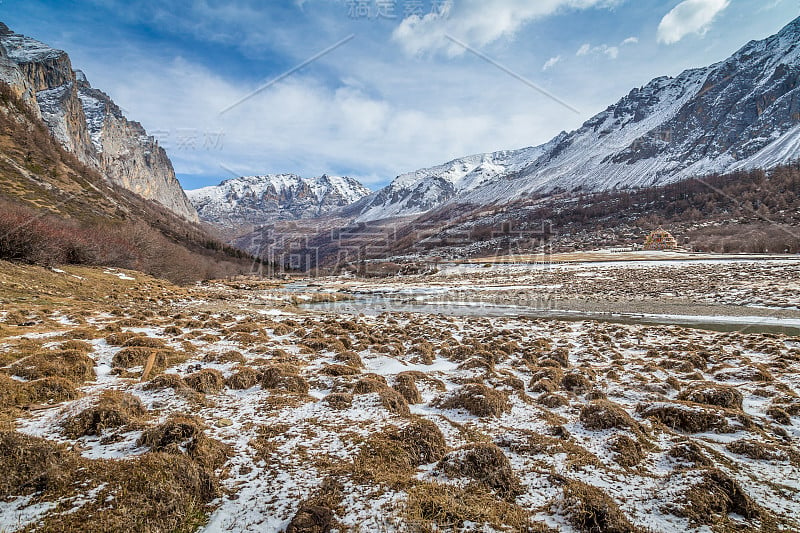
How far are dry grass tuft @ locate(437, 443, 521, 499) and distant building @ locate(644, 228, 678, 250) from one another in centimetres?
10146

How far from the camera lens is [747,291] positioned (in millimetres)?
29297

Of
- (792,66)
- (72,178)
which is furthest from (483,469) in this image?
(792,66)

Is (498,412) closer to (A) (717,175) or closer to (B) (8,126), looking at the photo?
(B) (8,126)

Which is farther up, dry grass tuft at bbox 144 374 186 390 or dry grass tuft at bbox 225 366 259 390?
dry grass tuft at bbox 144 374 186 390

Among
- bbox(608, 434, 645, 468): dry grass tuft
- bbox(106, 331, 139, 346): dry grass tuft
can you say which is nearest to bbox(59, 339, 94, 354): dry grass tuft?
bbox(106, 331, 139, 346): dry grass tuft

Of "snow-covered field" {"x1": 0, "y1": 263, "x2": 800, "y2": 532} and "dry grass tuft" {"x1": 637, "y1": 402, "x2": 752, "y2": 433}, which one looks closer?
"snow-covered field" {"x1": 0, "y1": 263, "x2": 800, "y2": 532}

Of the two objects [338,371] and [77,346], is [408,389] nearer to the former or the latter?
[338,371]

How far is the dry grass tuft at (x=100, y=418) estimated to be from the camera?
4996mm

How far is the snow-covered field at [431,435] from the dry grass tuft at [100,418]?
0.08 ft

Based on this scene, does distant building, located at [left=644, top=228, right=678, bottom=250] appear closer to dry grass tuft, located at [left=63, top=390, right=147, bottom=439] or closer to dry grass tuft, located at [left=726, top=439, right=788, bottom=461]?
dry grass tuft, located at [left=726, top=439, right=788, bottom=461]

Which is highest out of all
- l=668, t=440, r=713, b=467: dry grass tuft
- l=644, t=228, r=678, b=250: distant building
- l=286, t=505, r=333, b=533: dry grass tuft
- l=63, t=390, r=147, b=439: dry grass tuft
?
l=644, t=228, r=678, b=250: distant building

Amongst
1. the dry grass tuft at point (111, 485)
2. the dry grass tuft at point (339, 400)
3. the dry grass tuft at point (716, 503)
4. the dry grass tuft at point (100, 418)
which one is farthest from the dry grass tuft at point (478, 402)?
the dry grass tuft at point (100, 418)

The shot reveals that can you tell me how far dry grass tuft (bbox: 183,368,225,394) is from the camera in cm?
733

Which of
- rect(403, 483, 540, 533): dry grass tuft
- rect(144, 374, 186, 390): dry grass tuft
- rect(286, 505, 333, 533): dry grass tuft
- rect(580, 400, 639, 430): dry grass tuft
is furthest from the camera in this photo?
rect(144, 374, 186, 390): dry grass tuft
